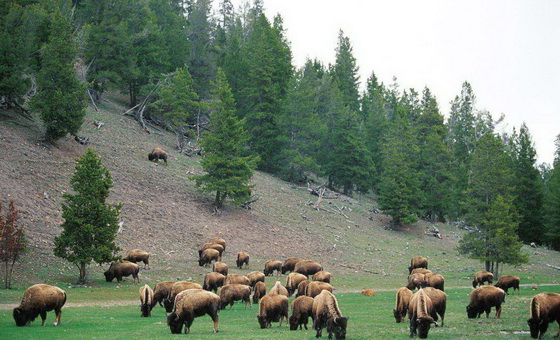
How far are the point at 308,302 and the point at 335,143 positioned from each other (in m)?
54.5

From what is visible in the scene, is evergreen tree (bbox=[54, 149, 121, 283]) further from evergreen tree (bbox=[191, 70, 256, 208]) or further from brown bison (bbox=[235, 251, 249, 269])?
evergreen tree (bbox=[191, 70, 256, 208])

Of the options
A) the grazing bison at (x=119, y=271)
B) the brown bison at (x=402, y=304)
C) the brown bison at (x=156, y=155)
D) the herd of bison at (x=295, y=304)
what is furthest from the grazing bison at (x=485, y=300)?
the brown bison at (x=156, y=155)

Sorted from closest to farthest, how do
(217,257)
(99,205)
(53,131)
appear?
(99,205) → (217,257) → (53,131)

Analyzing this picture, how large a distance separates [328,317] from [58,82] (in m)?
35.5

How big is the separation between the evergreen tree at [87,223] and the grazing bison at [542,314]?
22.5 meters

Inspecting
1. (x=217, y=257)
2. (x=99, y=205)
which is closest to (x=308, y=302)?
(x=99, y=205)

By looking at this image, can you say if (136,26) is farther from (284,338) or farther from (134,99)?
(284,338)

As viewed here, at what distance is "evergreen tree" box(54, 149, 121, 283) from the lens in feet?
97.9

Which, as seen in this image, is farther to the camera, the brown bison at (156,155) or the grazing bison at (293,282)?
the brown bison at (156,155)

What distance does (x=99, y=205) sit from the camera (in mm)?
30594

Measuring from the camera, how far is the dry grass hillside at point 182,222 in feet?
122

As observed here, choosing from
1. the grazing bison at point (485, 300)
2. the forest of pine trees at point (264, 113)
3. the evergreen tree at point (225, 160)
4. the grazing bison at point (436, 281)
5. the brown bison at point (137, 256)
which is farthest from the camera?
the evergreen tree at point (225, 160)

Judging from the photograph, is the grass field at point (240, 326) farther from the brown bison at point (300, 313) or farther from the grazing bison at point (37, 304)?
the brown bison at point (300, 313)

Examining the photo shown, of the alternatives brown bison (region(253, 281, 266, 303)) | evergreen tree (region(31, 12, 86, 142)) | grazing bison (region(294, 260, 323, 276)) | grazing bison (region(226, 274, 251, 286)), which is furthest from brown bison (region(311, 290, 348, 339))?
evergreen tree (region(31, 12, 86, 142))
